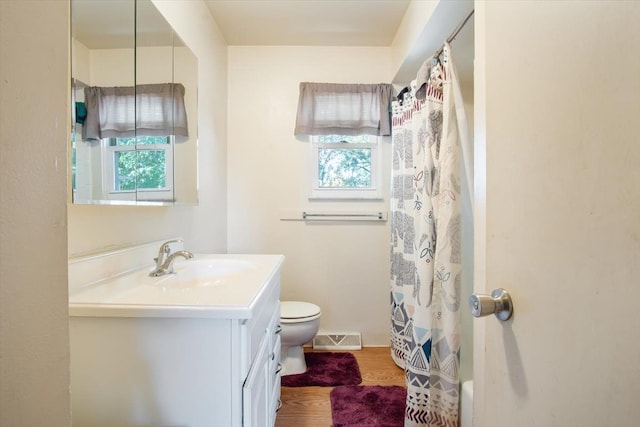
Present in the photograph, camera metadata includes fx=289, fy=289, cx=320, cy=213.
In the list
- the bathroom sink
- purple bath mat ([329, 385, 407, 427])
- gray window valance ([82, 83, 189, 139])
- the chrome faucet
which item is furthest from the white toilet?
gray window valance ([82, 83, 189, 139])

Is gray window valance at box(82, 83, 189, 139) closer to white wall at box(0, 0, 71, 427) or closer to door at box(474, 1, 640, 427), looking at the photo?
white wall at box(0, 0, 71, 427)

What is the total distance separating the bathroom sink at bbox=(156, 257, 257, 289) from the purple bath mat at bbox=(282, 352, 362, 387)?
2.91 ft

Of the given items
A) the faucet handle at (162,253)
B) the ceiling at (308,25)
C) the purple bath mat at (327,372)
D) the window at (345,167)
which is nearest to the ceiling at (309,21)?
the ceiling at (308,25)

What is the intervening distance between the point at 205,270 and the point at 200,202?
0.56 metres

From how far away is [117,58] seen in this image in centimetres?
104

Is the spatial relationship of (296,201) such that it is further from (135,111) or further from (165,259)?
(135,111)

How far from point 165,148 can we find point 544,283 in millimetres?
1456

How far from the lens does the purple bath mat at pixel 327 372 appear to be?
1766 millimetres

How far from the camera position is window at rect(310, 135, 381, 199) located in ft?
7.41

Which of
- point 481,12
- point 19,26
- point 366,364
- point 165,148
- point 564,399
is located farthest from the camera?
point 366,364

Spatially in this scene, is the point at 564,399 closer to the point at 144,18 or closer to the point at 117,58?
the point at 117,58

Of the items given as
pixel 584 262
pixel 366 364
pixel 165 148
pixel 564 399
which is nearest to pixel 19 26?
pixel 584 262

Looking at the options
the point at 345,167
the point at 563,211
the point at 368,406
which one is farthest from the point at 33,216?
the point at 345,167

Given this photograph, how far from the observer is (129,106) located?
110 centimetres
